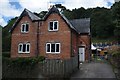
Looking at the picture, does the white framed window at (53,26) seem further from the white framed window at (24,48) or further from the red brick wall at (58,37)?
the white framed window at (24,48)

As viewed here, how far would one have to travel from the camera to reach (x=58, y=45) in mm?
27453

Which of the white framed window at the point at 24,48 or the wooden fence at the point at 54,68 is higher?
the white framed window at the point at 24,48

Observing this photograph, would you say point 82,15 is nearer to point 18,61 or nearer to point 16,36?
point 16,36

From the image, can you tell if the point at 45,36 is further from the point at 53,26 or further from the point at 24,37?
the point at 24,37

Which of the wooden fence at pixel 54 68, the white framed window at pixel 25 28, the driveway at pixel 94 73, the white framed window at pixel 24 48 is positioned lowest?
the driveway at pixel 94 73

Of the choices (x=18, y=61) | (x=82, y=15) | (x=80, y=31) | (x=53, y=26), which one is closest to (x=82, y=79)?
(x=18, y=61)

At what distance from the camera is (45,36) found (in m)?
28.1

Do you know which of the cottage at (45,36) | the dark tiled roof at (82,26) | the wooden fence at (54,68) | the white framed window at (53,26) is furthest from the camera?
the dark tiled roof at (82,26)

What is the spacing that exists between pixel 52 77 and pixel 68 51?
11.9 metres

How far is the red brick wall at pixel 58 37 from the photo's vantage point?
2694 centimetres

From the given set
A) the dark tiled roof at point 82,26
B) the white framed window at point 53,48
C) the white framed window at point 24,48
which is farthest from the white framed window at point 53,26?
the dark tiled roof at point 82,26

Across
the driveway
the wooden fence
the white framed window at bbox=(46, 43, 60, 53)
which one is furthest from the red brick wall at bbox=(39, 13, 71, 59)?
the wooden fence

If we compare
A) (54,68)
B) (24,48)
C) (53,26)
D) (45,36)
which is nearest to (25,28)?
(24,48)

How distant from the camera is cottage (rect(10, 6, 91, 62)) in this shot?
27078mm
